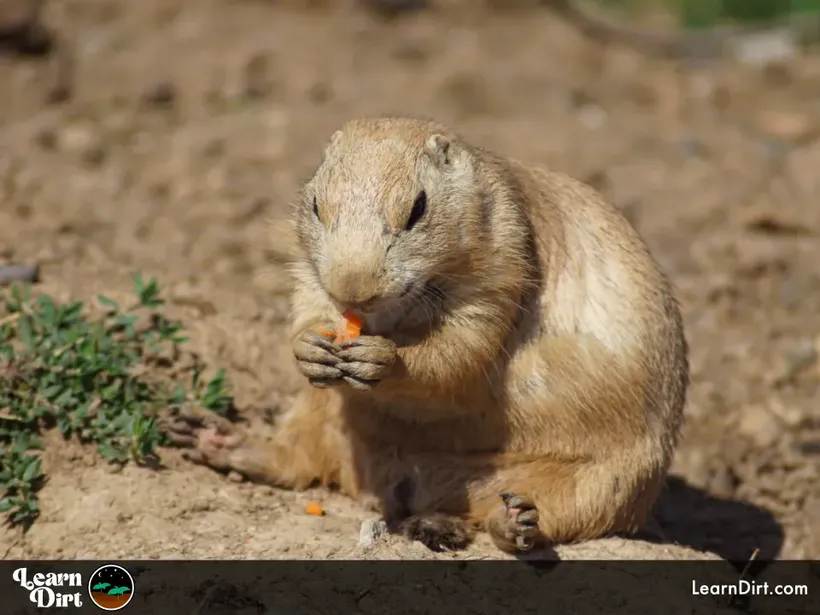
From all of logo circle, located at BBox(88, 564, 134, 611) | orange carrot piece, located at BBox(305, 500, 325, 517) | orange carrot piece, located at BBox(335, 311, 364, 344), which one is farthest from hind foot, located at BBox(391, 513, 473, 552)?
logo circle, located at BBox(88, 564, 134, 611)

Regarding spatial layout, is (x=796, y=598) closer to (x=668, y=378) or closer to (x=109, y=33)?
(x=668, y=378)

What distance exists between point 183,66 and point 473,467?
246 inches

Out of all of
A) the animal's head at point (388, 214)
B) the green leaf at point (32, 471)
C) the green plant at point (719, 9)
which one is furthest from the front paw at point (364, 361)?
the green plant at point (719, 9)

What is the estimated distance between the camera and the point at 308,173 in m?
7.82

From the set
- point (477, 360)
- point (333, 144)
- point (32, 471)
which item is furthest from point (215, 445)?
point (333, 144)

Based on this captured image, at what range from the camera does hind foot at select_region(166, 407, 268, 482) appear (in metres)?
5.20

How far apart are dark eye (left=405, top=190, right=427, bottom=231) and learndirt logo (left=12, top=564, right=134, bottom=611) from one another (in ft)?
5.48

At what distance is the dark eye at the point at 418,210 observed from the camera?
4.31 m

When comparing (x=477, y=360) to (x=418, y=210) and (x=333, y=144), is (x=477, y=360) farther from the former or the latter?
(x=333, y=144)

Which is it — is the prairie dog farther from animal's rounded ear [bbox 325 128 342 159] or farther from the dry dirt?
the dry dirt

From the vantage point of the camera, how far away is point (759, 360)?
737 centimetres

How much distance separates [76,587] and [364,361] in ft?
4.44

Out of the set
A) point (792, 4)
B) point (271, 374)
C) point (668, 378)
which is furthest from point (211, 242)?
point (792, 4)

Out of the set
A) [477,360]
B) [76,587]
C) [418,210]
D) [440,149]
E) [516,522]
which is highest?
[440,149]
